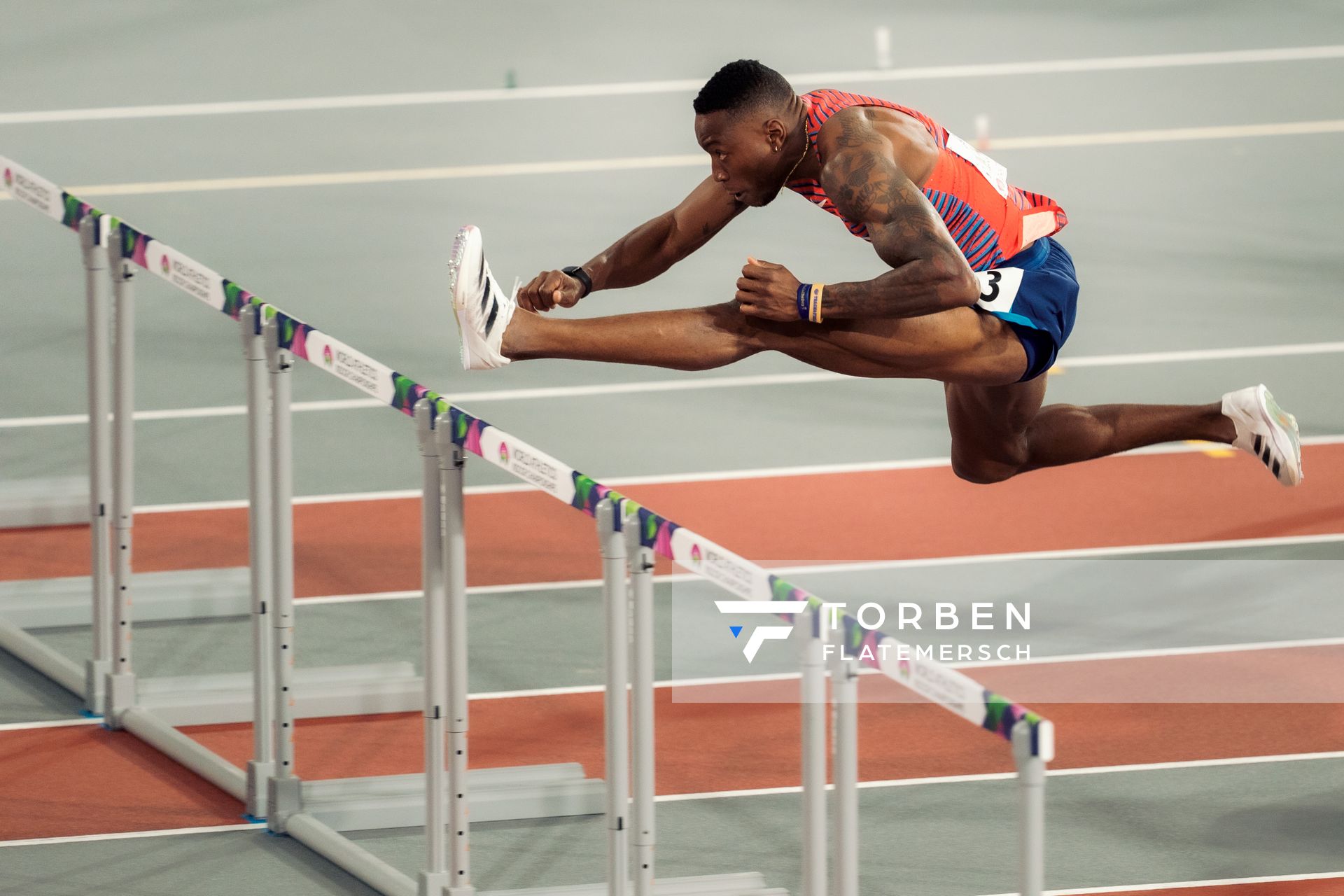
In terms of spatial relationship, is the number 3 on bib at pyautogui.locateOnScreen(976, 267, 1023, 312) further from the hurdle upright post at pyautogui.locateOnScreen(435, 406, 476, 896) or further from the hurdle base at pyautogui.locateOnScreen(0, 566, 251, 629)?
the hurdle base at pyautogui.locateOnScreen(0, 566, 251, 629)

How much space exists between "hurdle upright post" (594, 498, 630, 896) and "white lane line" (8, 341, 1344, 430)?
502 cm

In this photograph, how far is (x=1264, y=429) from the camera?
6082mm

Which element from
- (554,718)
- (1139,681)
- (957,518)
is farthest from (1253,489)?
(554,718)

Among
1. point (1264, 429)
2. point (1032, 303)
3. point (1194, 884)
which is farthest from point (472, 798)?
point (1264, 429)

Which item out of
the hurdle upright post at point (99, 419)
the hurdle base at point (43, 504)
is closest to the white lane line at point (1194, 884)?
the hurdle upright post at point (99, 419)

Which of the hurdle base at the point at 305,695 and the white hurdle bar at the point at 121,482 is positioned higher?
the white hurdle bar at the point at 121,482

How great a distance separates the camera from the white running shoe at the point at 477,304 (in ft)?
16.4

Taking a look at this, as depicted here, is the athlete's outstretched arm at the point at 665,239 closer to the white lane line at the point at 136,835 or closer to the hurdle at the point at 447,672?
the hurdle at the point at 447,672

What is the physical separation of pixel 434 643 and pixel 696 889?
0.96 metres

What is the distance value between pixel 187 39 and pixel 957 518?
8.38 meters

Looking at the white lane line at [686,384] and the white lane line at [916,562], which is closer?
the white lane line at [916,562]

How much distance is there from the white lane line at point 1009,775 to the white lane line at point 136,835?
4.09 feet

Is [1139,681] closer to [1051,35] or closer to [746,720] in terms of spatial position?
[746,720]

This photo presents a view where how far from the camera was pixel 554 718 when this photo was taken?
6.41m
